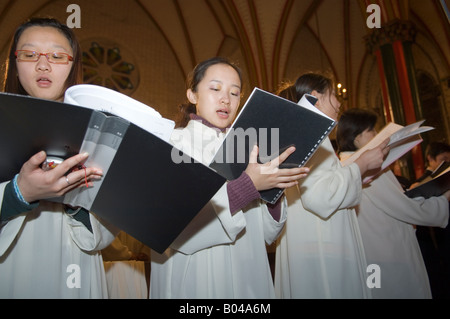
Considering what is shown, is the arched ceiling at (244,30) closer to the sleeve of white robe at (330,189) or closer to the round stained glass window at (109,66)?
the round stained glass window at (109,66)

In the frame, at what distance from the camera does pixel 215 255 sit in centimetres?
156

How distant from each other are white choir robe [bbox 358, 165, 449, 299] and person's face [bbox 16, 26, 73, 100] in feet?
6.90

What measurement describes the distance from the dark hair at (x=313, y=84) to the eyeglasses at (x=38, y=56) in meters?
1.40

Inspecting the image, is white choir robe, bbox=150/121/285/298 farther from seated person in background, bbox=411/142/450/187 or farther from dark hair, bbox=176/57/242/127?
seated person in background, bbox=411/142/450/187

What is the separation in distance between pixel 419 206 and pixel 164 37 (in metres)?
10.1

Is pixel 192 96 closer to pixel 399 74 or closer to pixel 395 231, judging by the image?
pixel 395 231

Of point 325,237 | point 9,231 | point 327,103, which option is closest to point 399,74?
point 327,103

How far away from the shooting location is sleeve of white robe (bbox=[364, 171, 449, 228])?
252 cm

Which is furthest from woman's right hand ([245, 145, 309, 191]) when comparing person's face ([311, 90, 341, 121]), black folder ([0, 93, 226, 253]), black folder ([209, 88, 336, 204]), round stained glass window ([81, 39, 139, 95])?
round stained glass window ([81, 39, 139, 95])

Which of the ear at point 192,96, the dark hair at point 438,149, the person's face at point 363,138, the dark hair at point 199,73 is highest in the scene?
the dark hair at point 438,149

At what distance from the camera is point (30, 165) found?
1.08m

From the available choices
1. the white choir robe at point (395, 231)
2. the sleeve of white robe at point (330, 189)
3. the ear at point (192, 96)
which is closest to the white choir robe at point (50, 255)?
the ear at point (192, 96)

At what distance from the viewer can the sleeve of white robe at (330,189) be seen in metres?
1.91
